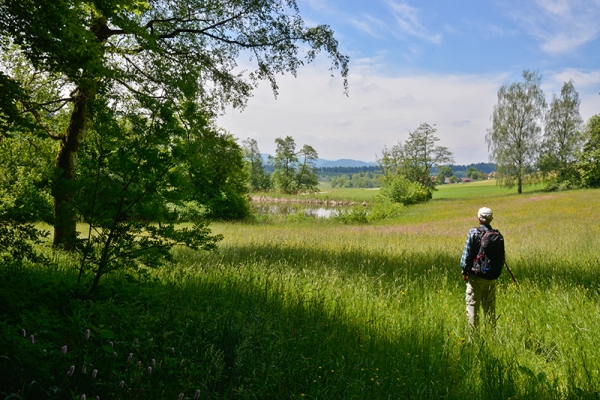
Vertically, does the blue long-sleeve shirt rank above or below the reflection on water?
above

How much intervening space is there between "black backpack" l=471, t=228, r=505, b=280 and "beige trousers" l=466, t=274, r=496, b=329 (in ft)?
0.42

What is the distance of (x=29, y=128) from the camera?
4.05m

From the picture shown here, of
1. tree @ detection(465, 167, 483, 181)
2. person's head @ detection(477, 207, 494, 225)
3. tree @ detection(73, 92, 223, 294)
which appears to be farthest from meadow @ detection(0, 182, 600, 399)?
tree @ detection(465, 167, 483, 181)

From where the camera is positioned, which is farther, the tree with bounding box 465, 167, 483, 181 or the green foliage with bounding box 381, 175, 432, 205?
the tree with bounding box 465, 167, 483, 181

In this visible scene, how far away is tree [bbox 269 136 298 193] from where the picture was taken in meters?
80.3

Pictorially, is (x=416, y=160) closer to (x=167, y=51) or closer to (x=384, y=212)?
(x=384, y=212)

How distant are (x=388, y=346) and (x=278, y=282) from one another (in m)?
2.38

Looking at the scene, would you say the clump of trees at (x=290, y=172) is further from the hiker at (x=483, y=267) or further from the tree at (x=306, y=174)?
the hiker at (x=483, y=267)

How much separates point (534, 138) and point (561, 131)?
743 cm

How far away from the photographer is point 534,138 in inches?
1831

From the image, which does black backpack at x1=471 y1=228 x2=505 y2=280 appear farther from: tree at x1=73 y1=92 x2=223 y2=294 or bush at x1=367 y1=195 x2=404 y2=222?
bush at x1=367 y1=195 x2=404 y2=222

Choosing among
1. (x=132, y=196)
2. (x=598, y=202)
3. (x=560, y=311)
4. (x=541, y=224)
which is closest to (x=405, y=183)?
(x=598, y=202)

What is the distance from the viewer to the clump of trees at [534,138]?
4619 centimetres

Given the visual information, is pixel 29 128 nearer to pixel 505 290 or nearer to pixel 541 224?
pixel 505 290
